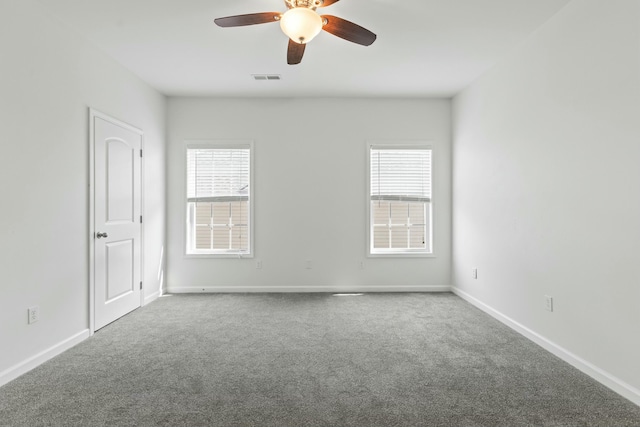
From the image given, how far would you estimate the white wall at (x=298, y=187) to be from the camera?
4859 millimetres

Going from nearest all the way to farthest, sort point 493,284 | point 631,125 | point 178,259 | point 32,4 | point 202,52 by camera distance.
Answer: point 631,125, point 32,4, point 202,52, point 493,284, point 178,259

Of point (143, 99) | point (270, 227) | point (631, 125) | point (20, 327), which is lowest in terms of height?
point (20, 327)

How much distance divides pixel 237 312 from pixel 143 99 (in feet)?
9.25

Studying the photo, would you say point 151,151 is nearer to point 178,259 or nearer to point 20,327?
point 178,259

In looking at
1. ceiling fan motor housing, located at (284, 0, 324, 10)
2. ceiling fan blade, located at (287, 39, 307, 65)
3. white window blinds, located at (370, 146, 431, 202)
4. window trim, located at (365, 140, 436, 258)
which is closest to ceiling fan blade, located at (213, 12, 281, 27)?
ceiling fan motor housing, located at (284, 0, 324, 10)

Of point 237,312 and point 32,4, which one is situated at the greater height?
point 32,4

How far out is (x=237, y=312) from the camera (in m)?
3.95

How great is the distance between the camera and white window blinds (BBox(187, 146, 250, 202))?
4.90 metres

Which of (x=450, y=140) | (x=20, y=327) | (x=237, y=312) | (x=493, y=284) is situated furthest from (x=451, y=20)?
(x=20, y=327)

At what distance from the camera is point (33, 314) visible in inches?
103

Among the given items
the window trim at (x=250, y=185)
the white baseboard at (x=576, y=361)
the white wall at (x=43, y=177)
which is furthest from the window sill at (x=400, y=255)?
the white wall at (x=43, y=177)

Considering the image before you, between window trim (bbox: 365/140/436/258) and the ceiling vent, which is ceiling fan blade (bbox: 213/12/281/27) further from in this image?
window trim (bbox: 365/140/436/258)

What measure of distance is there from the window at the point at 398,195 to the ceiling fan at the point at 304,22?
2515 mm

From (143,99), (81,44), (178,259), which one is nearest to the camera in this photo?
(81,44)
